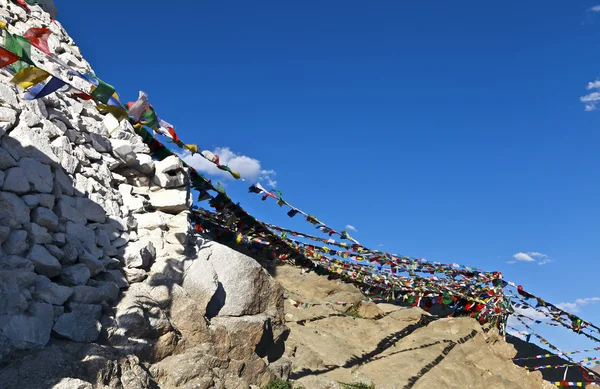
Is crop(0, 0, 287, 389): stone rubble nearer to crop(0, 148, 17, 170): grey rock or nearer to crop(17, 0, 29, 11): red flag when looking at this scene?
crop(0, 148, 17, 170): grey rock

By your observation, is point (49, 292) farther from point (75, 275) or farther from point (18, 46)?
point (18, 46)

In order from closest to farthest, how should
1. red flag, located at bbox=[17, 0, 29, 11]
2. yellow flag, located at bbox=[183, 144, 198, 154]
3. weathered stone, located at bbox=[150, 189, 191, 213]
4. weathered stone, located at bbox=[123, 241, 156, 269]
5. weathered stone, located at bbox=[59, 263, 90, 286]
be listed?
weathered stone, located at bbox=[59, 263, 90, 286] < weathered stone, located at bbox=[123, 241, 156, 269] < weathered stone, located at bbox=[150, 189, 191, 213] < yellow flag, located at bbox=[183, 144, 198, 154] < red flag, located at bbox=[17, 0, 29, 11]

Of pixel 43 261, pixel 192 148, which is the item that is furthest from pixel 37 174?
pixel 192 148

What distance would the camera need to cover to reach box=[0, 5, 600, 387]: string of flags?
23.1ft

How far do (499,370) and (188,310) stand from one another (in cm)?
1004

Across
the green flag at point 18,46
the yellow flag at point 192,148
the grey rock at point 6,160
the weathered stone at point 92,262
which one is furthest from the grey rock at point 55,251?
the yellow flag at point 192,148

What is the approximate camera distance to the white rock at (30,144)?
7730mm

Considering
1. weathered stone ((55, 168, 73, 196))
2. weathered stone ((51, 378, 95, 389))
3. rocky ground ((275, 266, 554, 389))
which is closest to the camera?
weathered stone ((51, 378, 95, 389))

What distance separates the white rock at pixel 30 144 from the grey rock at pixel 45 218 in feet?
3.17

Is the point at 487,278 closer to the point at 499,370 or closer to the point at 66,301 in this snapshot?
the point at 499,370

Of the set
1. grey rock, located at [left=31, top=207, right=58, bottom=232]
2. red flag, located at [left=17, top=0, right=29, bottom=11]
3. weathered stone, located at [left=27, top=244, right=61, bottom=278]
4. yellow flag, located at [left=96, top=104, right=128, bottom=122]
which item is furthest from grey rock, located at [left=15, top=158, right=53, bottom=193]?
red flag, located at [left=17, top=0, right=29, bottom=11]

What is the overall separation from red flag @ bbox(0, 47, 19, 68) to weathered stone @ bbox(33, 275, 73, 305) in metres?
2.73

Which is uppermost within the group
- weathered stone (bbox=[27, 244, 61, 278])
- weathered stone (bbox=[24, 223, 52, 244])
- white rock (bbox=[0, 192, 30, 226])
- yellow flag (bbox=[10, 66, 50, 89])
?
yellow flag (bbox=[10, 66, 50, 89])

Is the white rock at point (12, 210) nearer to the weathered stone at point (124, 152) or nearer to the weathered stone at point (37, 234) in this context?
the weathered stone at point (37, 234)
